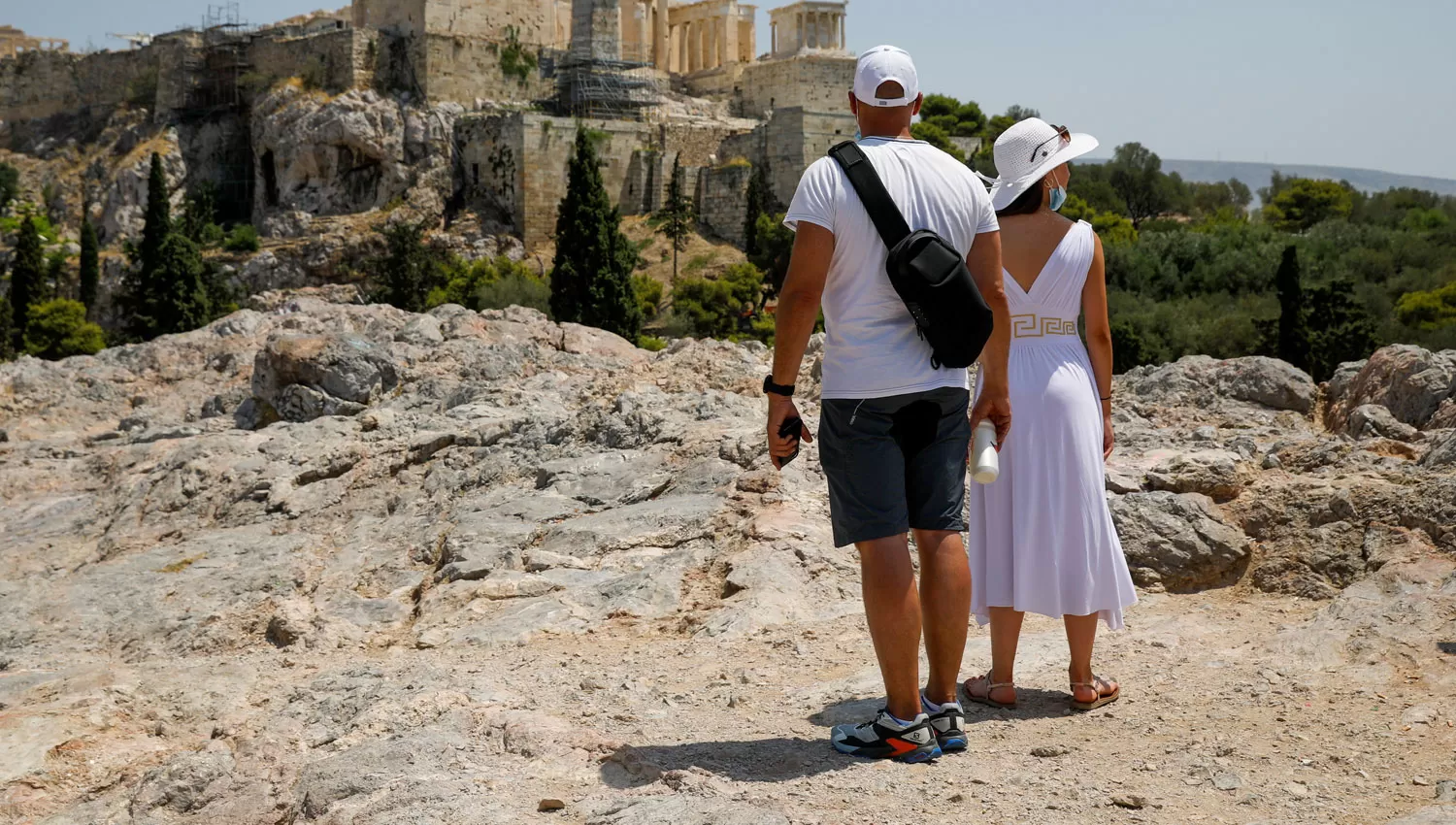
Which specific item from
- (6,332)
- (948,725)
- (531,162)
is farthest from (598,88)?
(948,725)

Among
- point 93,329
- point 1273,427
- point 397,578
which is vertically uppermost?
point 1273,427

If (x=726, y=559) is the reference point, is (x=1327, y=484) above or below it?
above

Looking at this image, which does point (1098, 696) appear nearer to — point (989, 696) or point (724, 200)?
point (989, 696)

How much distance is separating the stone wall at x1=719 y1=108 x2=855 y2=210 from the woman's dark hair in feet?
107

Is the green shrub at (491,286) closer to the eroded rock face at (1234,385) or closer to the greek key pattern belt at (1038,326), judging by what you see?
the eroded rock face at (1234,385)

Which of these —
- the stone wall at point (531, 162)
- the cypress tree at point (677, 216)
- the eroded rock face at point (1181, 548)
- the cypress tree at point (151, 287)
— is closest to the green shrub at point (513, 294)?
the cypress tree at point (677, 216)

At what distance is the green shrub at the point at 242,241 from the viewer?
117 ft

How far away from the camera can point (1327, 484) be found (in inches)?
185

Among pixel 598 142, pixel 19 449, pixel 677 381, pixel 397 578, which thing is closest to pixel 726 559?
pixel 397 578

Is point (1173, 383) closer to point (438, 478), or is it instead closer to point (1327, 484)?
point (1327, 484)

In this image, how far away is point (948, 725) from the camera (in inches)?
119

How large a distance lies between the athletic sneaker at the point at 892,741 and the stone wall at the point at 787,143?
33.3 metres

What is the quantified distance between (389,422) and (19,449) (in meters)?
2.60

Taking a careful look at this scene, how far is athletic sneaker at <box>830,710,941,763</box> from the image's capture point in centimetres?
289
